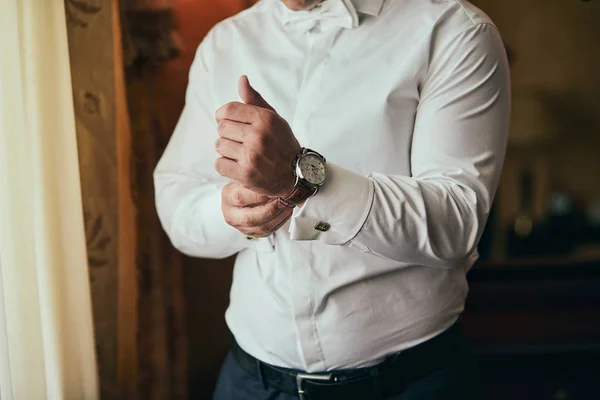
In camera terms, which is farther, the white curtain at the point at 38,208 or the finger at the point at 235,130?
the white curtain at the point at 38,208

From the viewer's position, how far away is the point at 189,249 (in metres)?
1.29

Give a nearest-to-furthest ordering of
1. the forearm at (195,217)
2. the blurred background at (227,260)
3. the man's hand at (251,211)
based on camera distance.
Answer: the man's hand at (251,211) < the forearm at (195,217) < the blurred background at (227,260)

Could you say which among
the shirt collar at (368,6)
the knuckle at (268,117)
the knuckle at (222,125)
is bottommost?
the knuckle at (222,125)

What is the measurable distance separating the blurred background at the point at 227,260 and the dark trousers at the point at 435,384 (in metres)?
0.32

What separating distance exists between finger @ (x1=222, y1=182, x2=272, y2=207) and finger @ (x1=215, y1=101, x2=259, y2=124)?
129 mm

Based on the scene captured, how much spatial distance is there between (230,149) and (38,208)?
39 centimetres

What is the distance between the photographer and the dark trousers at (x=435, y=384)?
1120 mm

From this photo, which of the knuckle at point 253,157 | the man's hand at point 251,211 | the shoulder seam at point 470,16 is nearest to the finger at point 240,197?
the man's hand at point 251,211

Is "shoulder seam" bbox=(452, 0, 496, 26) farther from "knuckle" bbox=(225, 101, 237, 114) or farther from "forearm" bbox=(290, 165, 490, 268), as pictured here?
"knuckle" bbox=(225, 101, 237, 114)

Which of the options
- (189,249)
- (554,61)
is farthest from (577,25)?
(189,249)

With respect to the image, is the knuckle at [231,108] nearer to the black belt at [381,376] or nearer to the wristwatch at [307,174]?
the wristwatch at [307,174]

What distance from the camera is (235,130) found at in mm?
901

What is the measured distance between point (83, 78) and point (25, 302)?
1.42ft

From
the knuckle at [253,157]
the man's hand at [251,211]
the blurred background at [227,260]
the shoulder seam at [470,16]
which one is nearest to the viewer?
the knuckle at [253,157]
